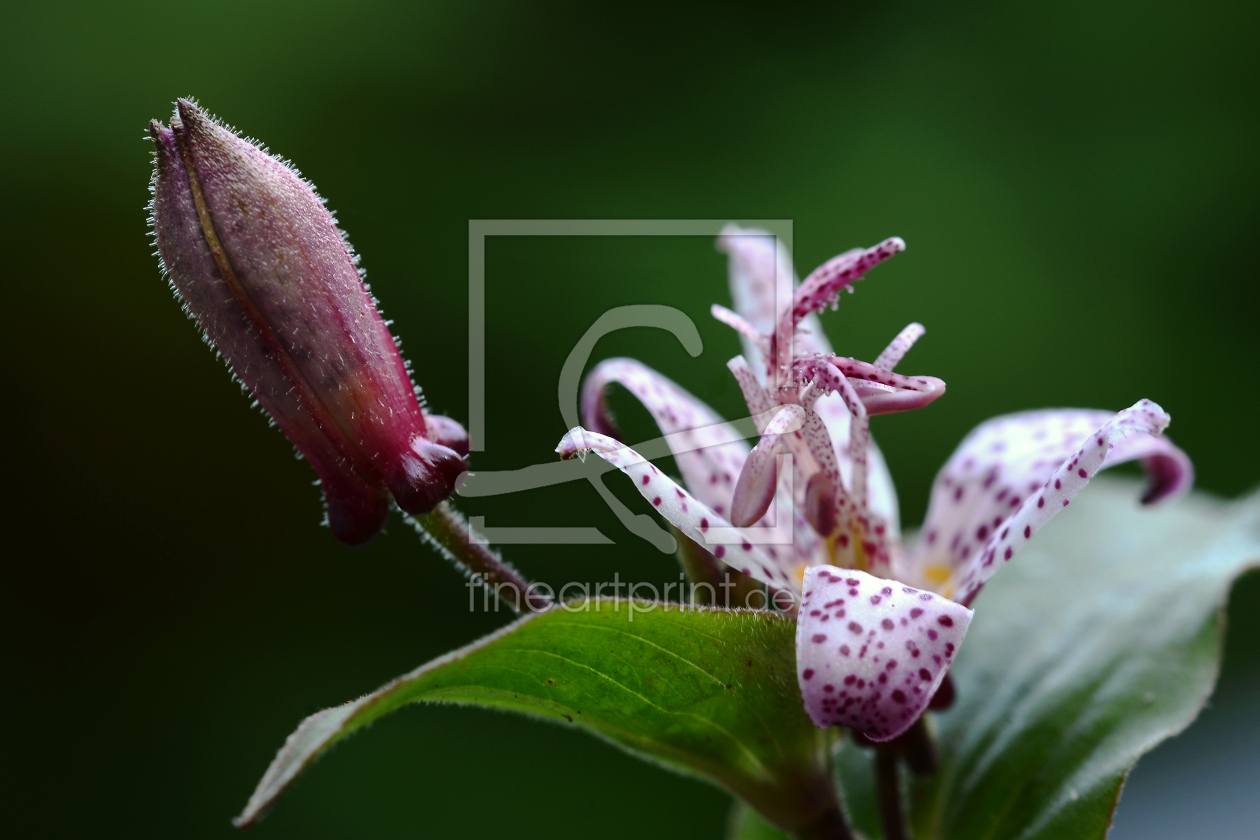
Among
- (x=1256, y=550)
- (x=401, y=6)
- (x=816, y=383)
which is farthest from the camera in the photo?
(x=401, y=6)

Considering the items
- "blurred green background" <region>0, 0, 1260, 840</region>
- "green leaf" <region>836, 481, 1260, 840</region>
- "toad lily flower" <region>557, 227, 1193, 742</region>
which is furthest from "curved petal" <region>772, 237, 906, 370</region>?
"blurred green background" <region>0, 0, 1260, 840</region>

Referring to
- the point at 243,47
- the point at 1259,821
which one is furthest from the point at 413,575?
the point at 1259,821

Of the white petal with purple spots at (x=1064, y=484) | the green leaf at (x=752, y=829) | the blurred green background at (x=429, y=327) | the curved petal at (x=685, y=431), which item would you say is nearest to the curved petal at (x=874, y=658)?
the white petal with purple spots at (x=1064, y=484)

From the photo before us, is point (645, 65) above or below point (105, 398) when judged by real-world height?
above

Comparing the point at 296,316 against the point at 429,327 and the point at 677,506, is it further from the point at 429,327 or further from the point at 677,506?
the point at 429,327

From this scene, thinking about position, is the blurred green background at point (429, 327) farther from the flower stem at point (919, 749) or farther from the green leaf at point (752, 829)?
the flower stem at point (919, 749)

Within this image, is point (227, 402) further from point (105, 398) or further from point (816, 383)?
point (816, 383)

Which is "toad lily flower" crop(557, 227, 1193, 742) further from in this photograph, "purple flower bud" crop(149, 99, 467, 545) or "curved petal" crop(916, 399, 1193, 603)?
"purple flower bud" crop(149, 99, 467, 545)
